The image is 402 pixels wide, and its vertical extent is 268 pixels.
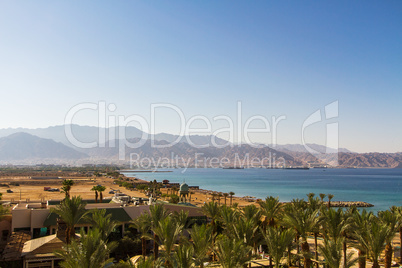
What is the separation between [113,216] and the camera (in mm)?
31672

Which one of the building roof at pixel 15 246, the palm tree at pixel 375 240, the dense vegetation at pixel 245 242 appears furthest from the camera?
the building roof at pixel 15 246

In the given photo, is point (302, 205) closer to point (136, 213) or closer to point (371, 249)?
point (371, 249)

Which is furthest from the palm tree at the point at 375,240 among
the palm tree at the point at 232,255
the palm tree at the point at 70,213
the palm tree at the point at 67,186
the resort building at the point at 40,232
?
the palm tree at the point at 67,186

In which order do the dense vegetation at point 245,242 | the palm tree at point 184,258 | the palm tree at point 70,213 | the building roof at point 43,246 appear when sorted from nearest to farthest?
the palm tree at point 184,258 < the dense vegetation at point 245,242 < the building roof at point 43,246 < the palm tree at point 70,213

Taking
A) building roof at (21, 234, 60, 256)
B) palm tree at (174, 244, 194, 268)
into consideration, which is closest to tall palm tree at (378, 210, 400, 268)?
palm tree at (174, 244, 194, 268)

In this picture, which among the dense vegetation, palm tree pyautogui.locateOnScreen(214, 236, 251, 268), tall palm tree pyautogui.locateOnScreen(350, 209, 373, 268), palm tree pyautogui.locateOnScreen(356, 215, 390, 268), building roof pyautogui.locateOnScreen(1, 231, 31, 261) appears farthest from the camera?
building roof pyautogui.locateOnScreen(1, 231, 31, 261)

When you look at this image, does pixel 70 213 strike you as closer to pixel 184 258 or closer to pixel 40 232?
pixel 40 232

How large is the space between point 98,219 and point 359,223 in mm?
18417

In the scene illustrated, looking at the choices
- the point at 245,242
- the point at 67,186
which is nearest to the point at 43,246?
the point at 245,242

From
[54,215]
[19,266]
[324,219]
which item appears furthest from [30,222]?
[324,219]

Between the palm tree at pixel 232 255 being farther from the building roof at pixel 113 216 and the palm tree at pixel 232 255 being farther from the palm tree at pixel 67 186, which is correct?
the palm tree at pixel 67 186

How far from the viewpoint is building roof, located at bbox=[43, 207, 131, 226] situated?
1185 inches

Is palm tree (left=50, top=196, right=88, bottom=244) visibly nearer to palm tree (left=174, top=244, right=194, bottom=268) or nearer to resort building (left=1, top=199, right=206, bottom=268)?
resort building (left=1, top=199, right=206, bottom=268)

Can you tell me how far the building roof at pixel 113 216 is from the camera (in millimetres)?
30109
